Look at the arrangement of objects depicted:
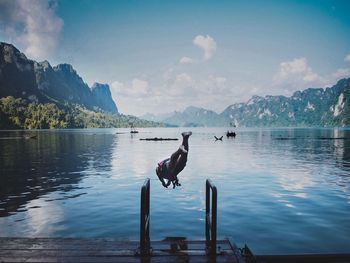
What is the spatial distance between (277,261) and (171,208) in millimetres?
12447

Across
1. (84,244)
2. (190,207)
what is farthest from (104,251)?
(190,207)

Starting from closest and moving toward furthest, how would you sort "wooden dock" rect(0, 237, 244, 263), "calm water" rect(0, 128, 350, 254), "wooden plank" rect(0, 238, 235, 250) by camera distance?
"wooden dock" rect(0, 237, 244, 263) → "wooden plank" rect(0, 238, 235, 250) → "calm water" rect(0, 128, 350, 254)

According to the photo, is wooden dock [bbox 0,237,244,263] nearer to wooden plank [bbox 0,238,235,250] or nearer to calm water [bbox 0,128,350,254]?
wooden plank [bbox 0,238,235,250]

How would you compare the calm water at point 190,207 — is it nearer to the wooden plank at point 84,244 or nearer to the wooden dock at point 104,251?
the wooden plank at point 84,244

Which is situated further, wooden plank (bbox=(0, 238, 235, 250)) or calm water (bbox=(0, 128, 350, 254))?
calm water (bbox=(0, 128, 350, 254))

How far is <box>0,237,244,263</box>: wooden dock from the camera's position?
28.1 feet

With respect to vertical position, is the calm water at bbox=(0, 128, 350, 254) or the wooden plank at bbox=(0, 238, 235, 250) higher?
the wooden plank at bbox=(0, 238, 235, 250)

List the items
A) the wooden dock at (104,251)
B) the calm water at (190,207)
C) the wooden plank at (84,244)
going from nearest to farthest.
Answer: the wooden dock at (104,251), the wooden plank at (84,244), the calm water at (190,207)

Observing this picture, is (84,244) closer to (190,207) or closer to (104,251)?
(104,251)

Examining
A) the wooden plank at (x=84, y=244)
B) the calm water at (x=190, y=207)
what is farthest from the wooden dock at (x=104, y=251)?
the calm water at (x=190, y=207)

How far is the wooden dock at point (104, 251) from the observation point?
8.58 m

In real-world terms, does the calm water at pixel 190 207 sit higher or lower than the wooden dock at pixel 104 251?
lower

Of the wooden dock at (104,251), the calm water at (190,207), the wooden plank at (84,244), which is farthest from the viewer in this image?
the calm water at (190,207)

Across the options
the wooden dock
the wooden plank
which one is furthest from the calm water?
the wooden dock
